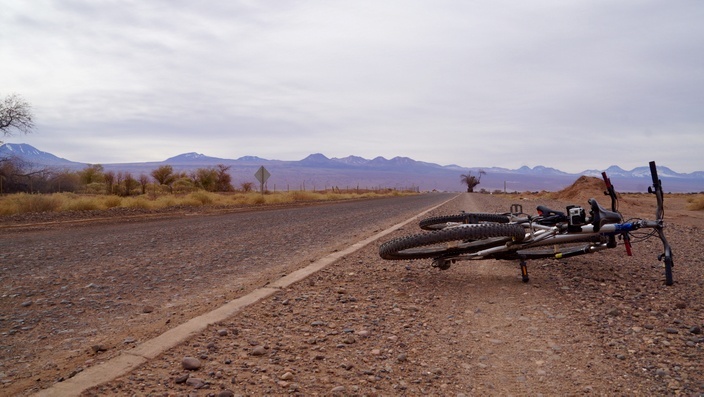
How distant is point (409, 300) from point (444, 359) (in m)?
1.48

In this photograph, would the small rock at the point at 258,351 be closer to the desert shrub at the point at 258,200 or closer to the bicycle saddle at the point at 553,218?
the bicycle saddle at the point at 553,218

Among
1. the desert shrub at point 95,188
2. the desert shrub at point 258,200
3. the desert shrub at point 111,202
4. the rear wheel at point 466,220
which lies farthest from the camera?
the desert shrub at point 95,188

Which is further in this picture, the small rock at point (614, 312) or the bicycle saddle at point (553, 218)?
the bicycle saddle at point (553, 218)

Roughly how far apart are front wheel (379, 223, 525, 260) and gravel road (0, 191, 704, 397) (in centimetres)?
34

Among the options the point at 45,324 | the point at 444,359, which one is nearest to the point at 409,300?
the point at 444,359

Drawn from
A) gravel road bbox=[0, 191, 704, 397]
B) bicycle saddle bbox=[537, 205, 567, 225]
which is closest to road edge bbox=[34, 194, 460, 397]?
gravel road bbox=[0, 191, 704, 397]

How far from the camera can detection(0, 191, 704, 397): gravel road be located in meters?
2.82

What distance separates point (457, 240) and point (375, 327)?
1.80 meters

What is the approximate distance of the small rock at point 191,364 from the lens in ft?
9.45

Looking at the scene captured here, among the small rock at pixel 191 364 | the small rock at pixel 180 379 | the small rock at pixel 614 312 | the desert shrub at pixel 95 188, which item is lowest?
the small rock at pixel 180 379

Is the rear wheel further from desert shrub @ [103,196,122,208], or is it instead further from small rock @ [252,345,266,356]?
desert shrub @ [103,196,122,208]

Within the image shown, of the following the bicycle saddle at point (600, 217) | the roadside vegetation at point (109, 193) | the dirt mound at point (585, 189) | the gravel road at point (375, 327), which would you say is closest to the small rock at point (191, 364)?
the gravel road at point (375, 327)

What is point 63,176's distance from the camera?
46.7m

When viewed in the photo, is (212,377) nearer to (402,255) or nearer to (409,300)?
(409,300)
